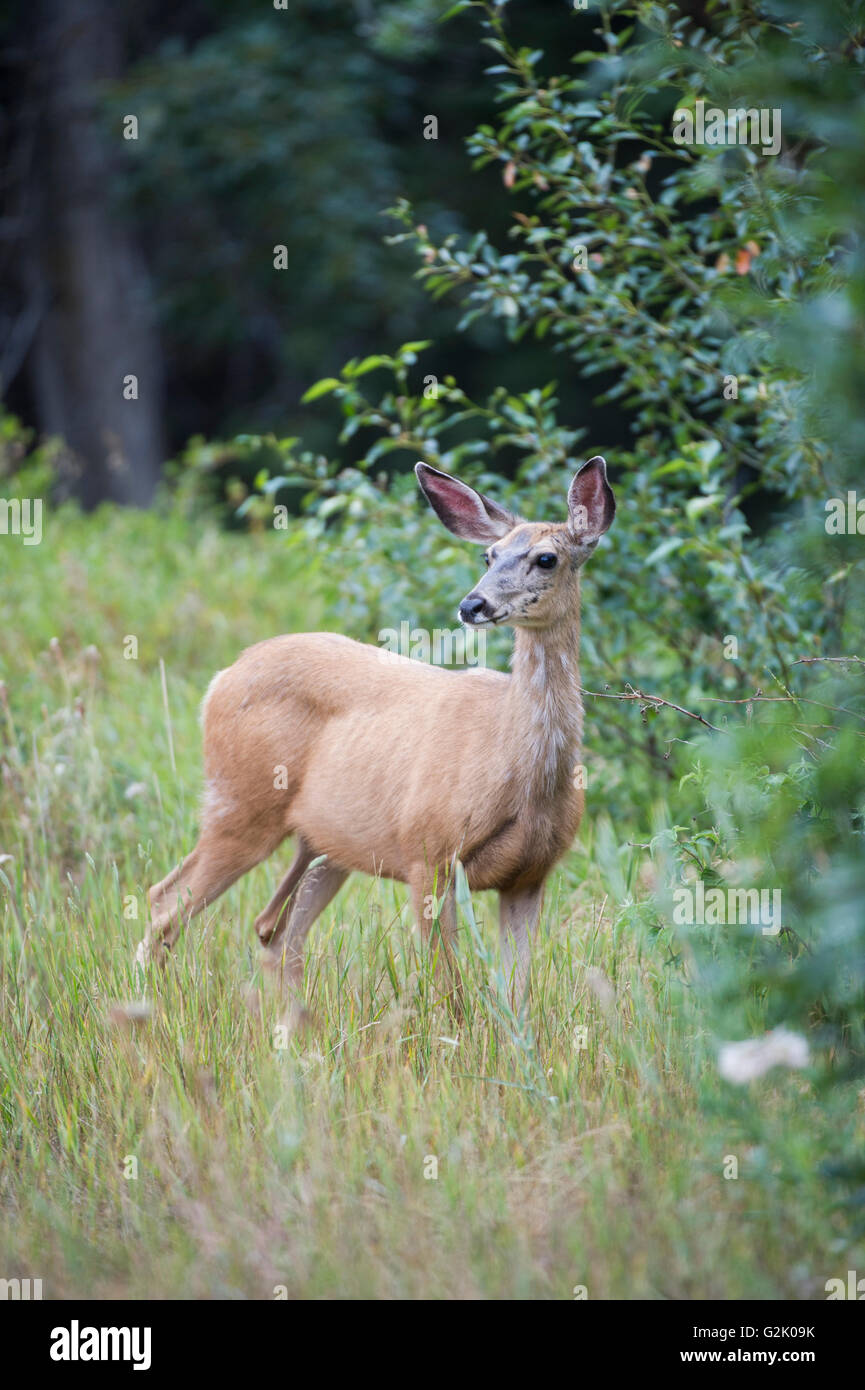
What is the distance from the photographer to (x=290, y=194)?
14.8 meters

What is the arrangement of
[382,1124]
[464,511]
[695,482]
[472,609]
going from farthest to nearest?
1. [695,482]
2. [464,511]
3. [472,609]
4. [382,1124]

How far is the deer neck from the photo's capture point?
4.52 m

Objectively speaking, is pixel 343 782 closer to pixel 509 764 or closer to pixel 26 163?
pixel 509 764

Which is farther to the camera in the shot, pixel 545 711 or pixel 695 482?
pixel 695 482

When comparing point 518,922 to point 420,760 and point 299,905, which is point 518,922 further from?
point 299,905

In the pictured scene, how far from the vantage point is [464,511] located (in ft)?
16.3

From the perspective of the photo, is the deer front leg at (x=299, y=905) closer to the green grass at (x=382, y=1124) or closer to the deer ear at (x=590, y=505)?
the green grass at (x=382, y=1124)

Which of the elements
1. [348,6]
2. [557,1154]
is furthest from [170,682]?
[348,6]

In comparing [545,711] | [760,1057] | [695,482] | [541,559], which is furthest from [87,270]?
[760,1057]

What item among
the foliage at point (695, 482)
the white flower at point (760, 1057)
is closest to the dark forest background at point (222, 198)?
the foliage at point (695, 482)

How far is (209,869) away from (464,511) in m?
1.51

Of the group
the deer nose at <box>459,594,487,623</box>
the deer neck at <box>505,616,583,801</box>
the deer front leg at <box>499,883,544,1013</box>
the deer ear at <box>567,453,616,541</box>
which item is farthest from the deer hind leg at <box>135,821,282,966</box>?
the deer ear at <box>567,453,616,541</box>

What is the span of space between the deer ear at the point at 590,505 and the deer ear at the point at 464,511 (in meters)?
0.39

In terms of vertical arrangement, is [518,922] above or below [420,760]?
below
